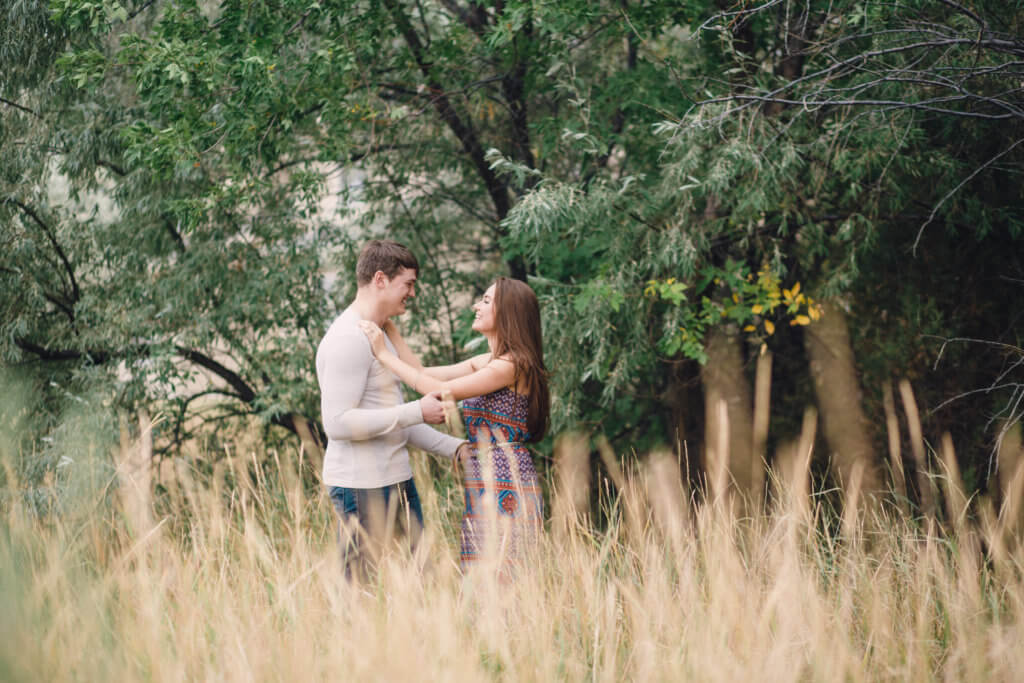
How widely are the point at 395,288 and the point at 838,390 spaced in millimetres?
5053

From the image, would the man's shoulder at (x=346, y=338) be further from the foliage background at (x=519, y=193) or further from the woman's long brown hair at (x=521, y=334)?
the foliage background at (x=519, y=193)

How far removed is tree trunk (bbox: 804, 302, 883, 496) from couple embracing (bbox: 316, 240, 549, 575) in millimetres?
4174

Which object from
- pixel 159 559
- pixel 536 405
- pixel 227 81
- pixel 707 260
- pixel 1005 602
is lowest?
pixel 1005 602

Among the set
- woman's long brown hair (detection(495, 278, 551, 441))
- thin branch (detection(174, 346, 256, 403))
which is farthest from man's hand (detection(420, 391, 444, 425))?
thin branch (detection(174, 346, 256, 403))

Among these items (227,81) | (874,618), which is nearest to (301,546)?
(874,618)

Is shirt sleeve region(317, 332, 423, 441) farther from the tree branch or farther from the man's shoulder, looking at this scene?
the tree branch

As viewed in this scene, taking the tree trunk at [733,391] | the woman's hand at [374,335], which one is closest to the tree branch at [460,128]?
the tree trunk at [733,391]

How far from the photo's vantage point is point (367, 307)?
134 inches

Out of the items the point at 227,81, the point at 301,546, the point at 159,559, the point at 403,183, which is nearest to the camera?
the point at 301,546

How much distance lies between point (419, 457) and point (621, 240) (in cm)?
222

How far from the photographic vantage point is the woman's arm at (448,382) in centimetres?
325

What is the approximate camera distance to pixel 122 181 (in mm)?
6469

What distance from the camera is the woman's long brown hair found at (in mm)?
3439

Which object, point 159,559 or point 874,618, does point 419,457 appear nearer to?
point 159,559
